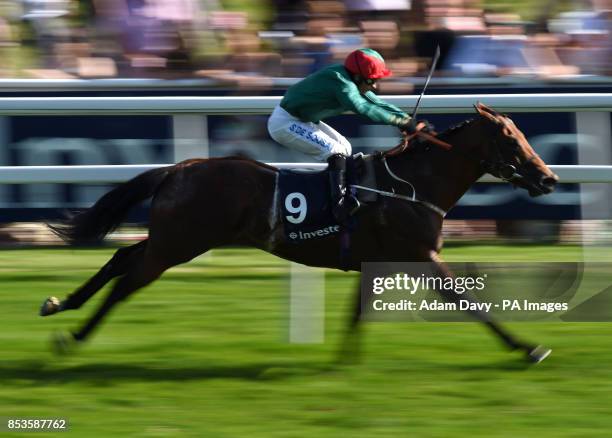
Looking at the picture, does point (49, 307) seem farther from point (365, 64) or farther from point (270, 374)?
point (365, 64)

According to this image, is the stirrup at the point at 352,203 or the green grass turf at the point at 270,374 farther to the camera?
the stirrup at the point at 352,203

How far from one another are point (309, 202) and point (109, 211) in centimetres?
113

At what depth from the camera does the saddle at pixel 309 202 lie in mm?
6539

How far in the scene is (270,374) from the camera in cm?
→ 629

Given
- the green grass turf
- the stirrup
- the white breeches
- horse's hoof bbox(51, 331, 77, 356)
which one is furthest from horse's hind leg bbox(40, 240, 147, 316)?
the stirrup

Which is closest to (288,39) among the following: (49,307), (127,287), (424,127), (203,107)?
(203,107)

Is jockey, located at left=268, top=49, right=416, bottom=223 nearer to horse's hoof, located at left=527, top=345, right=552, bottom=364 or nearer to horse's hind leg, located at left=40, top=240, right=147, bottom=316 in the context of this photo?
horse's hind leg, located at left=40, top=240, right=147, bottom=316

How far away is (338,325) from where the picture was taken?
7418 millimetres

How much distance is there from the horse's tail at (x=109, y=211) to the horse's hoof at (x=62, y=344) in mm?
576

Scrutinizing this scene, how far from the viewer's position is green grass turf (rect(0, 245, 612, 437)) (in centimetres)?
538

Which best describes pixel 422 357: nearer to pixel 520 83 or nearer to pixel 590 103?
pixel 590 103

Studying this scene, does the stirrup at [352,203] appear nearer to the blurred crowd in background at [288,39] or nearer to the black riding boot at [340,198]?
the black riding boot at [340,198]

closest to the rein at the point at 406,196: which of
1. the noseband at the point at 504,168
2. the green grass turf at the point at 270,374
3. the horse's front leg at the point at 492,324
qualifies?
the horse's front leg at the point at 492,324

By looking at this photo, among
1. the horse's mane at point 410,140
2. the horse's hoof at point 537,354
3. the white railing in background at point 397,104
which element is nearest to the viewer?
the horse's hoof at point 537,354
